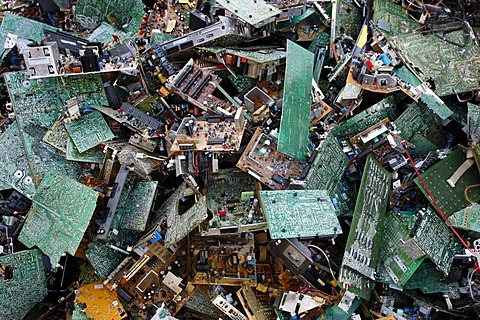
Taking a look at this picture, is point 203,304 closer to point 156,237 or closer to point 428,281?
point 156,237

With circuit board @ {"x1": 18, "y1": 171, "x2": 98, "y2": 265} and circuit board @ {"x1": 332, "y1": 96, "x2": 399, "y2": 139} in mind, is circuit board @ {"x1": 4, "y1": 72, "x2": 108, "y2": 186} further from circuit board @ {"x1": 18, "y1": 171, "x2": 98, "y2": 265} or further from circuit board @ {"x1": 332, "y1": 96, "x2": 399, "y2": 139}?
circuit board @ {"x1": 332, "y1": 96, "x2": 399, "y2": 139}

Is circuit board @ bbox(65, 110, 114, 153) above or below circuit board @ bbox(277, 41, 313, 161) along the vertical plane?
below

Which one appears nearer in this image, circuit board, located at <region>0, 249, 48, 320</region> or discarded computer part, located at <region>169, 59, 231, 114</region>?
circuit board, located at <region>0, 249, 48, 320</region>

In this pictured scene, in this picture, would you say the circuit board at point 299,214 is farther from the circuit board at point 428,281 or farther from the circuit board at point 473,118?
the circuit board at point 473,118

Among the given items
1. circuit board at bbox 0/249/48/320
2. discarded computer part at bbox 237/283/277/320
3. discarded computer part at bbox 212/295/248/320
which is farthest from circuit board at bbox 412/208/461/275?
circuit board at bbox 0/249/48/320

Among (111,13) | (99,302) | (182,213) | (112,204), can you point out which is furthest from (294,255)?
(111,13)

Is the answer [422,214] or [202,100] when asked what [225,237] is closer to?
[202,100]

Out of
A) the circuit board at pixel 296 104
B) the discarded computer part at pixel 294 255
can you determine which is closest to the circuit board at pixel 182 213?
the discarded computer part at pixel 294 255
